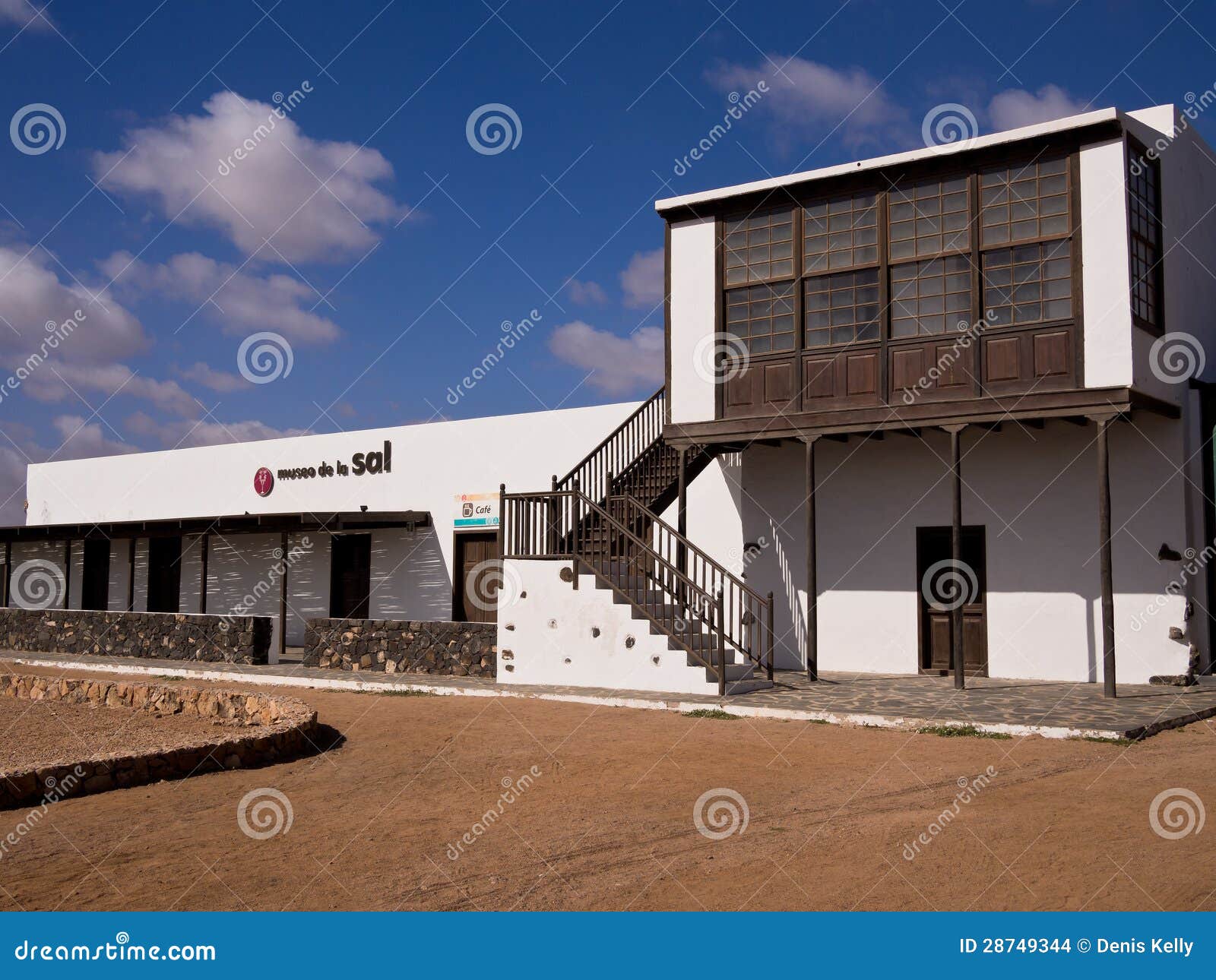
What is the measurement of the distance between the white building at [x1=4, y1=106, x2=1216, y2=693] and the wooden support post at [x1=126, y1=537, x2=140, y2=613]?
43.5 feet

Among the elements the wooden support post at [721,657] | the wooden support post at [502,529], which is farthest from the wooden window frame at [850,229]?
the wooden support post at [502,529]

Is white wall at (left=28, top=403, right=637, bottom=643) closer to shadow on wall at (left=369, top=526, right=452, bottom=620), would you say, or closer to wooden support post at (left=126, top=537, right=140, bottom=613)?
shadow on wall at (left=369, top=526, right=452, bottom=620)

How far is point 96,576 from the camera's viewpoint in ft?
87.6

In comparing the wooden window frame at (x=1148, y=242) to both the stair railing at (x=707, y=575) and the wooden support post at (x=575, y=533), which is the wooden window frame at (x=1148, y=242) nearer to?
the stair railing at (x=707, y=575)

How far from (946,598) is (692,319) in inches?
205

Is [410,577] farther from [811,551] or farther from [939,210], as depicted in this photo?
[939,210]

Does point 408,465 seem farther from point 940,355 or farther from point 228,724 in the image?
point 940,355

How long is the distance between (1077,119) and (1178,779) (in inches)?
310

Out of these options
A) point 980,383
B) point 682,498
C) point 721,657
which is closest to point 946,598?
point 980,383

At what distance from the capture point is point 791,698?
1183 cm

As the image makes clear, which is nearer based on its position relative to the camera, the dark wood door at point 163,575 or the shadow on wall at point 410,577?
the shadow on wall at point 410,577

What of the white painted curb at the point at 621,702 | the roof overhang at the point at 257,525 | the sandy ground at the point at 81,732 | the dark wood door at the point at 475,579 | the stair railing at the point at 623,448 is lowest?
the sandy ground at the point at 81,732

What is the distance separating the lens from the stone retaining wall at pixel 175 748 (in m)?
7.74

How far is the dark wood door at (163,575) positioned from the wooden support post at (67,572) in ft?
5.66
